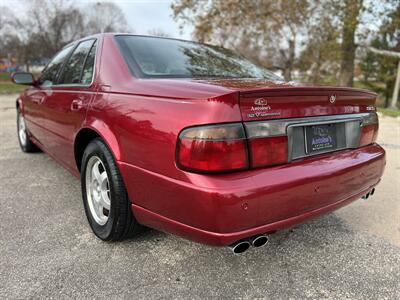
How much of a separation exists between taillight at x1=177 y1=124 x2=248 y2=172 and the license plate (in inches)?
19.2

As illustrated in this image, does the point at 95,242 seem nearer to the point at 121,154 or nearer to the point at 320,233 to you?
the point at 121,154

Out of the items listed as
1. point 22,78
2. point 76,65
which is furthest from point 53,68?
point 76,65

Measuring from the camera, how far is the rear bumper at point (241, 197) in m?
1.75

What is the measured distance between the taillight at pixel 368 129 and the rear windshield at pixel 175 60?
36.1 inches

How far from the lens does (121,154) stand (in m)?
2.25

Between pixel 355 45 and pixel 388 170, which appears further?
pixel 355 45

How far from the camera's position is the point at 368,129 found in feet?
8.46

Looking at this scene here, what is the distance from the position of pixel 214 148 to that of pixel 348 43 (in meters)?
16.6

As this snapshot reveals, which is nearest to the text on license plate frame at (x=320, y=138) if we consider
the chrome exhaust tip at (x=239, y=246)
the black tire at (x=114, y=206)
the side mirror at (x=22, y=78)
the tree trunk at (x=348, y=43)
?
the chrome exhaust tip at (x=239, y=246)

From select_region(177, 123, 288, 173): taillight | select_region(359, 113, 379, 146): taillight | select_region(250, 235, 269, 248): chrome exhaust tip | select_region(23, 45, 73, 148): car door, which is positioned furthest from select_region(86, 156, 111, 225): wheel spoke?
select_region(359, 113, 379, 146): taillight

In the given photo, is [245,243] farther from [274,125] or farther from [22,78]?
[22,78]

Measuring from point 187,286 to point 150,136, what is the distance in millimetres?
907

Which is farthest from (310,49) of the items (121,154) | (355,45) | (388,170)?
(121,154)

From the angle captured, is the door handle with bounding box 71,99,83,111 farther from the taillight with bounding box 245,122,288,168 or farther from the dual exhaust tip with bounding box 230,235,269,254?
the dual exhaust tip with bounding box 230,235,269,254
